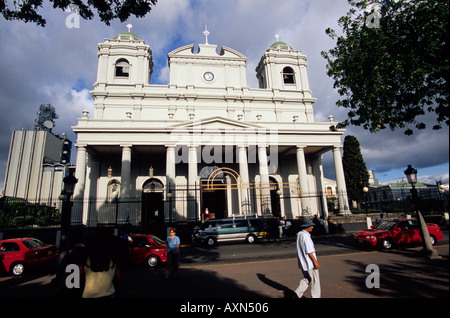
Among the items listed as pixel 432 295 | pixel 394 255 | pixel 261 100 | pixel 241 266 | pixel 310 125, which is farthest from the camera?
pixel 261 100

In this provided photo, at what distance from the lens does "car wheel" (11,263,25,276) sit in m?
9.09

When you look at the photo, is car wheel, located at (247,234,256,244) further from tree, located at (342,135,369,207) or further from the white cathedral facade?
tree, located at (342,135,369,207)

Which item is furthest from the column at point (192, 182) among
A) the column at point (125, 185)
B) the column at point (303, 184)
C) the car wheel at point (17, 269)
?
the car wheel at point (17, 269)

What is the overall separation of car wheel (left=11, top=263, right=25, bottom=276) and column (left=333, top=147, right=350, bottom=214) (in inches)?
883

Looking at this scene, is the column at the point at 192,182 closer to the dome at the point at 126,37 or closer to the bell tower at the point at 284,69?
the bell tower at the point at 284,69

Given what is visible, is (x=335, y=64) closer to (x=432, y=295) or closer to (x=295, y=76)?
(x=432, y=295)

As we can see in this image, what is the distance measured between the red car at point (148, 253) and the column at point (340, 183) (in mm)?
18024

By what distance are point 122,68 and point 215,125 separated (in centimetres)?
1424

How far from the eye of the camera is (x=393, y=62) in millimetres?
9031

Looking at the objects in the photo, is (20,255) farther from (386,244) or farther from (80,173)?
(386,244)

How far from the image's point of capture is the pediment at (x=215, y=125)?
21.5 meters
